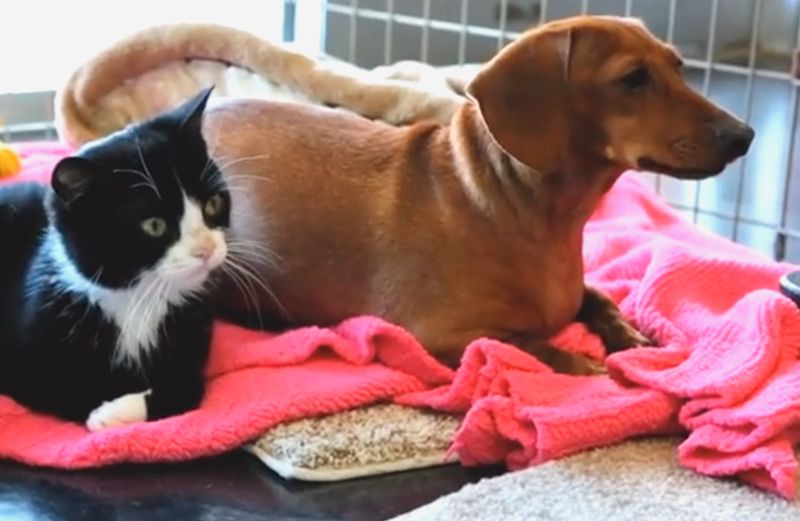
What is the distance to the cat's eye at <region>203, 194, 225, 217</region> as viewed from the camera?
139 centimetres

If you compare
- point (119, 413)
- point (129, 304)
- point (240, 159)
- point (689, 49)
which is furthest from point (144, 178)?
point (689, 49)

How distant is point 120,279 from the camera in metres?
1.33

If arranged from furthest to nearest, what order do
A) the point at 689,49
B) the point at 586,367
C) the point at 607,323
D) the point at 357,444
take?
1. the point at 689,49
2. the point at 607,323
3. the point at 586,367
4. the point at 357,444

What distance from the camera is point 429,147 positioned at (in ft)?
5.29

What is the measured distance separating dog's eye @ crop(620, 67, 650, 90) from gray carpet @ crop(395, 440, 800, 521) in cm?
39

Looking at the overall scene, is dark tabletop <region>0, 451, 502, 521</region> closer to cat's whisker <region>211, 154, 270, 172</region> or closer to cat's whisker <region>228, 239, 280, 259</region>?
cat's whisker <region>228, 239, 280, 259</region>

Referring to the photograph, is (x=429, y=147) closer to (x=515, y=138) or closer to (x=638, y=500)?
(x=515, y=138)

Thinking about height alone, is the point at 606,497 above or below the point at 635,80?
below

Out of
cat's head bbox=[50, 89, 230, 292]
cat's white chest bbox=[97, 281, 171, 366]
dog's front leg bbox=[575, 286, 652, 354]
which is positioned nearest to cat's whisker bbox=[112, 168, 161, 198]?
cat's head bbox=[50, 89, 230, 292]

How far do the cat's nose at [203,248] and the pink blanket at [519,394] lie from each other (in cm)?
17

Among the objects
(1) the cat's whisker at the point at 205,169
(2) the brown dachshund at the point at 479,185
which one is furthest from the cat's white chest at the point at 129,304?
(2) the brown dachshund at the point at 479,185

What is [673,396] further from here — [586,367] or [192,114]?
[192,114]

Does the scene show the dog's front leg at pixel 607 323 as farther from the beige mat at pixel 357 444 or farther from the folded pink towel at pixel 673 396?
the beige mat at pixel 357 444

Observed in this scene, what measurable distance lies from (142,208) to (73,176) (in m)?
0.07
